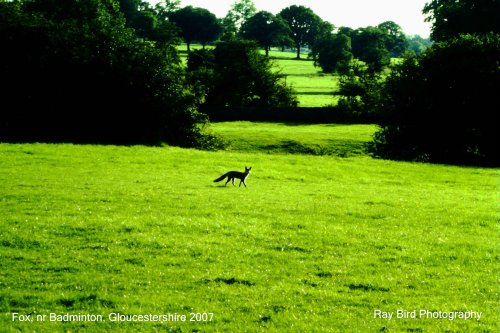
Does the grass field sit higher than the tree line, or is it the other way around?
the tree line

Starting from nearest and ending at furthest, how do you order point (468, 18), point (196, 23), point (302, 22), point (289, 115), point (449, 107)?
point (449, 107)
point (468, 18)
point (289, 115)
point (196, 23)
point (302, 22)

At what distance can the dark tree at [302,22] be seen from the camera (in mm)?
195125

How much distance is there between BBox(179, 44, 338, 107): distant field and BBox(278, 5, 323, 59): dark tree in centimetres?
1742

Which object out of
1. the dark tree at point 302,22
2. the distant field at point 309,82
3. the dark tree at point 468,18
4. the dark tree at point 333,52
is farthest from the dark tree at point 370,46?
the dark tree at point 468,18

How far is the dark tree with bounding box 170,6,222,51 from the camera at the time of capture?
577 feet

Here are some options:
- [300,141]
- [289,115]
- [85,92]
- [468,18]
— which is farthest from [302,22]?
[85,92]

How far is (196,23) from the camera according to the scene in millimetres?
176375

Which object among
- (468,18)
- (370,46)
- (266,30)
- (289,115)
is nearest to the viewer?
(468,18)

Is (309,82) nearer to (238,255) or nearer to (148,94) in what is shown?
(148,94)

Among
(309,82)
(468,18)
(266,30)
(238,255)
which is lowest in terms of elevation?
(238,255)

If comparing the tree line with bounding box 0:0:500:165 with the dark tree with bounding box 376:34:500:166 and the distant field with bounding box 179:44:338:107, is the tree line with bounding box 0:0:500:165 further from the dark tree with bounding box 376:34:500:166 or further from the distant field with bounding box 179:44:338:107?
the distant field with bounding box 179:44:338:107

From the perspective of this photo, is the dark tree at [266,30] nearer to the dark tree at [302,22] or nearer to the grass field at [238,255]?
the dark tree at [302,22]

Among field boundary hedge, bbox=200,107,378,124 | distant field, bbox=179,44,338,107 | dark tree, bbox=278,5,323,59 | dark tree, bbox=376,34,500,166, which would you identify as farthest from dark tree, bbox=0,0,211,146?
dark tree, bbox=278,5,323,59

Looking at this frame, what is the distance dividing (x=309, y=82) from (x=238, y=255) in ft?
395
